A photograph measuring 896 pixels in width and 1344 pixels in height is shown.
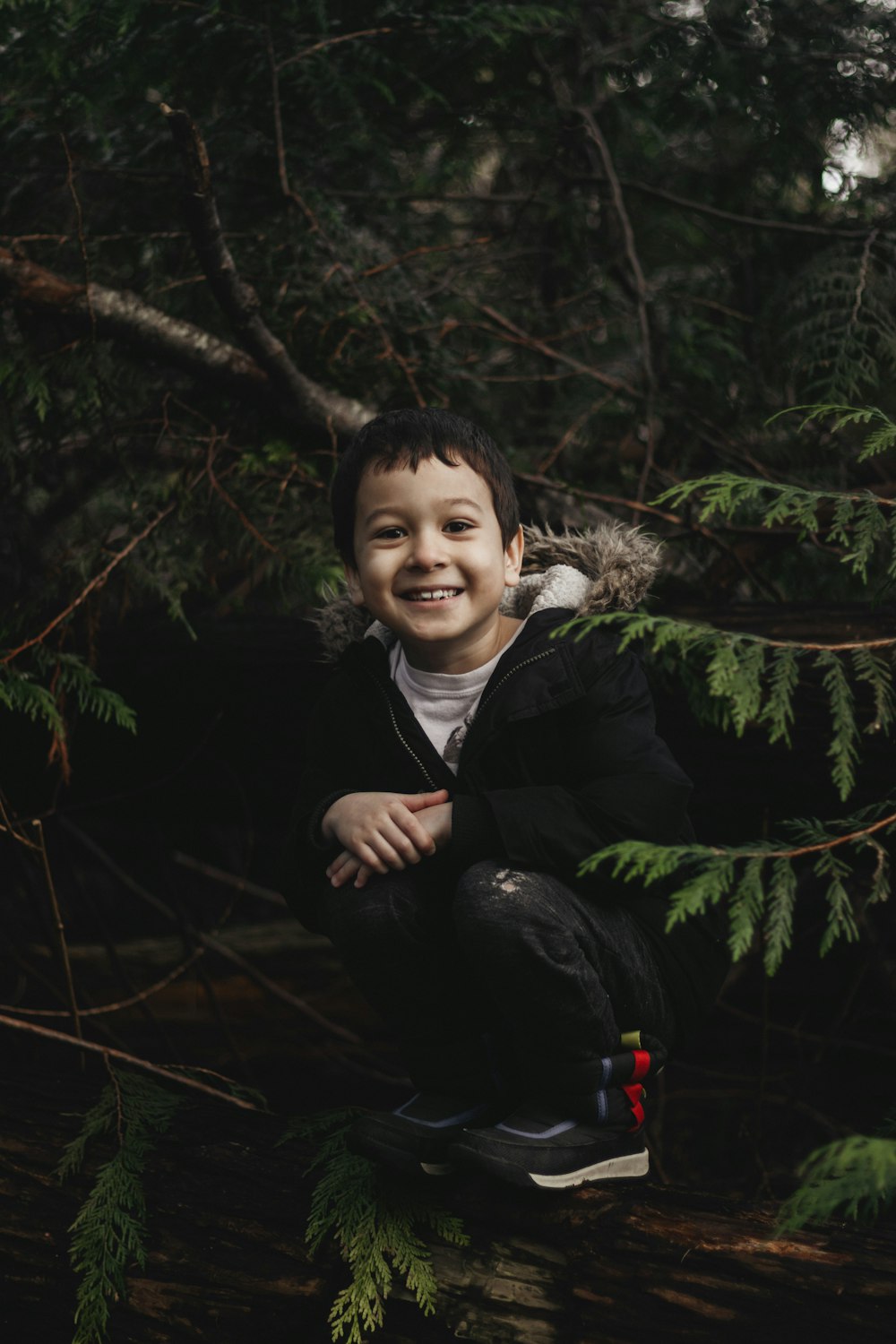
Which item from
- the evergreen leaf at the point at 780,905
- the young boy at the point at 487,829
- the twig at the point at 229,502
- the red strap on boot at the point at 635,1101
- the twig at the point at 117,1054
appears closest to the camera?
the evergreen leaf at the point at 780,905

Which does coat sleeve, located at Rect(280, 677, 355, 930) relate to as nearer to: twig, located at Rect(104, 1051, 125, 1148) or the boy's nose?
the boy's nose

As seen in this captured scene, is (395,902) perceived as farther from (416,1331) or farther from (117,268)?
(117,268)

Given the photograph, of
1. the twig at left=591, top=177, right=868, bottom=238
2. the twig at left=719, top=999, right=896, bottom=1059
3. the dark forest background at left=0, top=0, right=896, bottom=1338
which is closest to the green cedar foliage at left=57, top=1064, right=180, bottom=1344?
the dark forest background at left=0, top=0, right=896, bottom=1338

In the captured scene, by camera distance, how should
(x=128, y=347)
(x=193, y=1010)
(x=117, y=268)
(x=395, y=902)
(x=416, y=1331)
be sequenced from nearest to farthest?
1. (x=416, y=1331)
2. (x=395, y=902)
3. (x=128, y=347)
4. (x=117, y=268)
5. (x=193, y=1010)

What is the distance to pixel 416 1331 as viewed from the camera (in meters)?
2.03

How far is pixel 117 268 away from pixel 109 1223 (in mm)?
3077

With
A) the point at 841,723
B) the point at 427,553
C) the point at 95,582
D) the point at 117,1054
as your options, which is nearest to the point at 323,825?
the point at 427,553

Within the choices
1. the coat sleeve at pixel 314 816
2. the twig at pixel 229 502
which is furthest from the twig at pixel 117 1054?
the twig at pixel 229 502

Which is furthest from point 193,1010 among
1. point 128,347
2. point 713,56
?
point 713,56

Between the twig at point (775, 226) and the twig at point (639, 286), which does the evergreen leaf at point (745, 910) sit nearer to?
the twig at point (639, 286)

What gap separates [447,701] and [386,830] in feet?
1.32

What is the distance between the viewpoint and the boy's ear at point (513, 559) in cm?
250

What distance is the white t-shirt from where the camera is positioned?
2463 mm

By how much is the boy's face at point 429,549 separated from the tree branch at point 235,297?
44.5 inches
